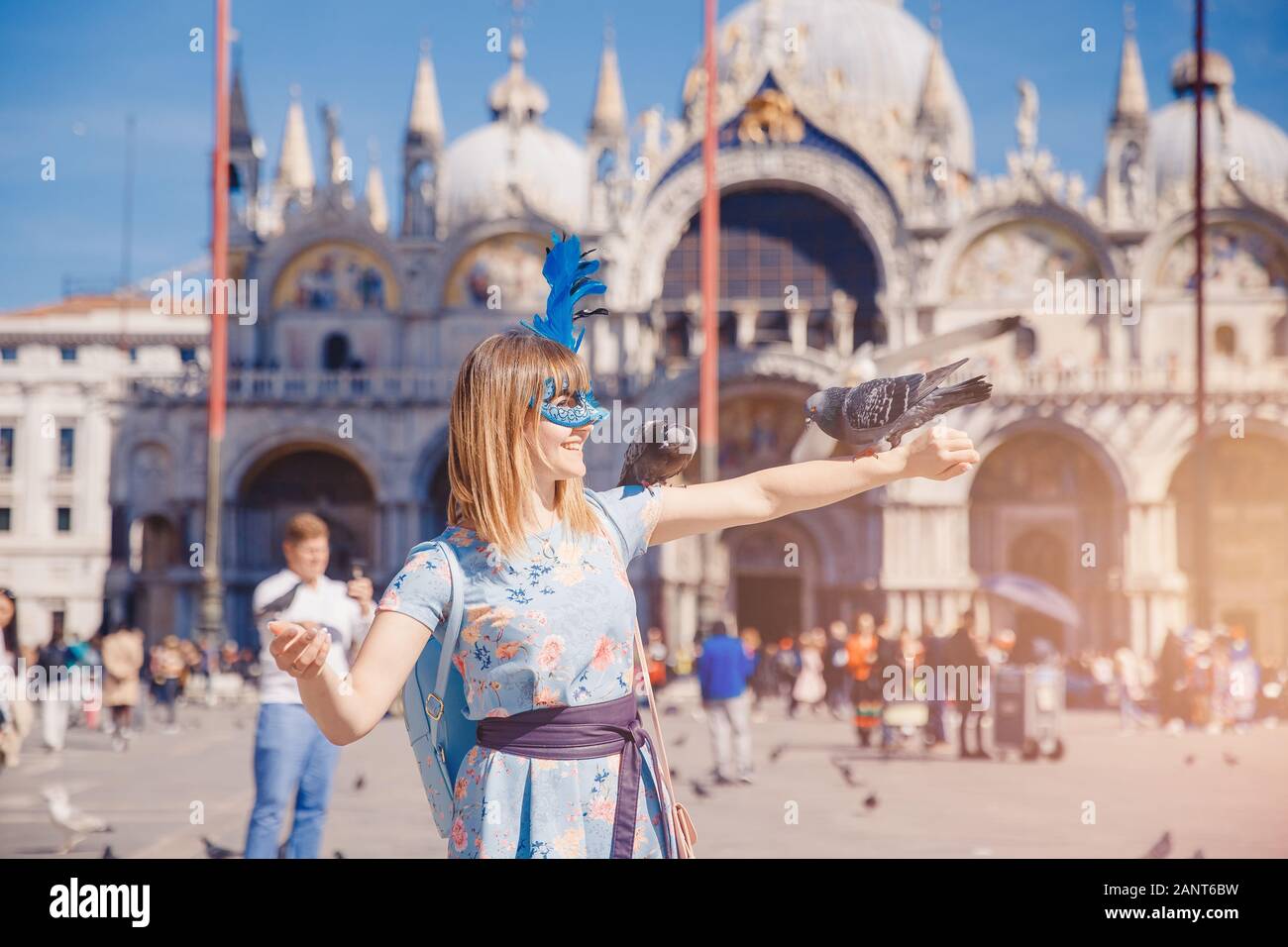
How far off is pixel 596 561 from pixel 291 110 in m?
40.2

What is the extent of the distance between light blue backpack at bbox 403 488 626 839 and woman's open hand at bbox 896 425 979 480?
73cm

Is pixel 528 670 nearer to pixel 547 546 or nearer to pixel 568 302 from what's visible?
pixel 547 546

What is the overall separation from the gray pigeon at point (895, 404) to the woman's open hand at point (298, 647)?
144 cm

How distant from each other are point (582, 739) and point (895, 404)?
107cm

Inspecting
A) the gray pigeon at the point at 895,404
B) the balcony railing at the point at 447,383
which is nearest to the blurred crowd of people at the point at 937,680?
the balcony railing at the point at 447,383

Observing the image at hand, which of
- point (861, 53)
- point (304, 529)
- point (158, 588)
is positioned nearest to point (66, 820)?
point (304, 529)

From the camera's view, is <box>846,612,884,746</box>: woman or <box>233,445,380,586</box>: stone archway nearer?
<box>846,612,884,746</box>: woman

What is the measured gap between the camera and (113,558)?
33594mm

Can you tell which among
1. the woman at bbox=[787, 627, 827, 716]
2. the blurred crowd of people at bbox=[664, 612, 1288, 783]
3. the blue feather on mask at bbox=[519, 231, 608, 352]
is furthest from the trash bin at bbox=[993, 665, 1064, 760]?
the blue feather on mask at bbox=[519, 231, 608, 352]

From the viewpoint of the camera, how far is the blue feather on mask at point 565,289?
361cm

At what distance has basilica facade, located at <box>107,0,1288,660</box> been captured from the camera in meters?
30.8

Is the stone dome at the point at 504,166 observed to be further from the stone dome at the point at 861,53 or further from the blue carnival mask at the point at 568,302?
the blue carnival mask at the point at 568,302

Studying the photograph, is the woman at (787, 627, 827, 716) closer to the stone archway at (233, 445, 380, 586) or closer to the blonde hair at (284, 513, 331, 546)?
the stone archway at (233, 445, 380, 586)
